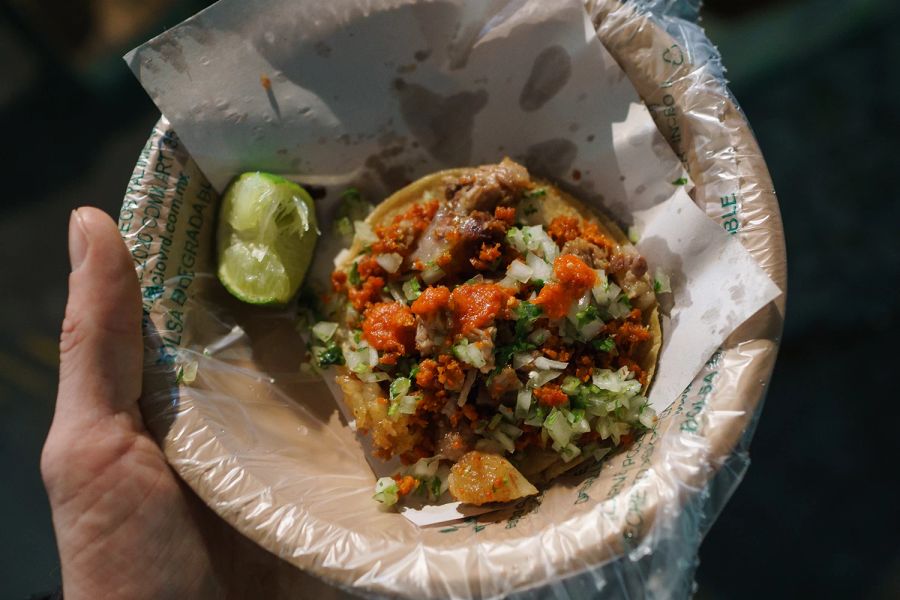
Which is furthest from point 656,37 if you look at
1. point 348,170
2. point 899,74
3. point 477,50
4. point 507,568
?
point 899,74

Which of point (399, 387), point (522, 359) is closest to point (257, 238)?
point (399, 387)

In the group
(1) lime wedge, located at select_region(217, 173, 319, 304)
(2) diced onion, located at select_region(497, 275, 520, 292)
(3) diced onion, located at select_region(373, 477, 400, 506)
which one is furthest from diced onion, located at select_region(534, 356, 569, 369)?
(1) lime wedge, located at select_region(217, 173, 319, 304)

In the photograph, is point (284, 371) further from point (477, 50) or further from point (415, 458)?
point (477, 50)

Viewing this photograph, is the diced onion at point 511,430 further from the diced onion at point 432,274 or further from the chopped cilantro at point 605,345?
the diced onion at point 432,274

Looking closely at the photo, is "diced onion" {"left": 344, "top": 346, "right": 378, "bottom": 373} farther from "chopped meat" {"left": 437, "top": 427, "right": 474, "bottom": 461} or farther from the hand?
the hand

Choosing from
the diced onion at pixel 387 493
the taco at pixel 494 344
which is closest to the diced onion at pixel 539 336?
the taco at pixel 494 344

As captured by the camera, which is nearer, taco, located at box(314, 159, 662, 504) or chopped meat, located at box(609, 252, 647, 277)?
taco, located at box(314, 159, 662, 504)

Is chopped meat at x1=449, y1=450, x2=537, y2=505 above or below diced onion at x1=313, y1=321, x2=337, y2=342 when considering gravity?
below

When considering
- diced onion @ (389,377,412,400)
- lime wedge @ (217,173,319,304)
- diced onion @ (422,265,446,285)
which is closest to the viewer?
diced onion @ (389,377,412,400)

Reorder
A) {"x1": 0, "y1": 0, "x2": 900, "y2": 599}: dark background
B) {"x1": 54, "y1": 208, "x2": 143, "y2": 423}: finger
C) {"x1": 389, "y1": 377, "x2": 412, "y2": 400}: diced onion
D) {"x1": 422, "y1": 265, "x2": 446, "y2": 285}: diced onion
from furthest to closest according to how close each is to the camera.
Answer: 1. {"x1": 0, "y1": 0, "x2": 900, "y2": 599}: dark background
2. {"x1": 422, "y1": 265, "x2": 446, "y2": 285}: diced onion
3. {"x1": 389, "y1": 377, "x2": 412, "y2": 400}: diced onion
4. {"x1": 54, "y1": 208, "x2": 143, "y2": 423}: finger
